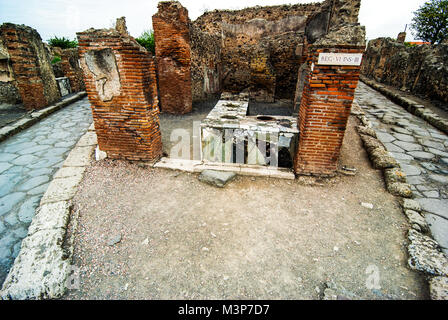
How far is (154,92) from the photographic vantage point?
3691mm

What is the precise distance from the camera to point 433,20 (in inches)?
795

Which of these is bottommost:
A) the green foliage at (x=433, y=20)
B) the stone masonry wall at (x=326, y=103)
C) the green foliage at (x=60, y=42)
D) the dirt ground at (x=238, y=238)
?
the dirt ground at (x=238, y=238)

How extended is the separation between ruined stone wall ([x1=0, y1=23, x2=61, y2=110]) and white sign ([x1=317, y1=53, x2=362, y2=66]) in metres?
7.94

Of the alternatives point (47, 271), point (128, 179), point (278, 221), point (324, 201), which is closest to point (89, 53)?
point (128, 179)

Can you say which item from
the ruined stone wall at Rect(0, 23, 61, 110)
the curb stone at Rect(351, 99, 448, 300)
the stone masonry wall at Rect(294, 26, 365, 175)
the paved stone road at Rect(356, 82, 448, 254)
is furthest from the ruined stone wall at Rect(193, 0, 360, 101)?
the ruined stone wall at Rect(0, 23, 61, 110)

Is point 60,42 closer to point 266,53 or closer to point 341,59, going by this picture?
point 266,53

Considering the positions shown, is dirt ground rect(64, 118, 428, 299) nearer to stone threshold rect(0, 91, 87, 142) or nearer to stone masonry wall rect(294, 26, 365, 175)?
stone masonry wall rect(294, 26, 365, 175)

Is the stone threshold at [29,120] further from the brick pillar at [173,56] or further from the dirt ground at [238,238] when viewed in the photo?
the brick pillar at [173,56]

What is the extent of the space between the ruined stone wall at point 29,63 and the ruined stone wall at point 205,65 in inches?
187

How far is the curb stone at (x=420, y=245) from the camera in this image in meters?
1.93

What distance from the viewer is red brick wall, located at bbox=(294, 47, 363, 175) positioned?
2.91m

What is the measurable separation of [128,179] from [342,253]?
3221 millimetres

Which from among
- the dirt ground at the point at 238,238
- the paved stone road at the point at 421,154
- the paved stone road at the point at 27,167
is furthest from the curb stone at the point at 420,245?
the paved stone road at the point at 27,167

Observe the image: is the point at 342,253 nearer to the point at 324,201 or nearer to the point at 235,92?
the point at 324,201
